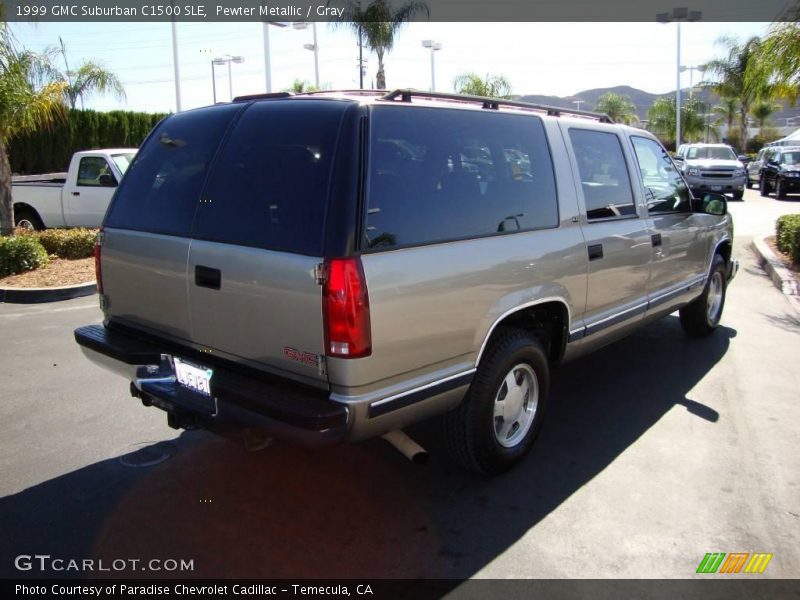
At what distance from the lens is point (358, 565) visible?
299cm

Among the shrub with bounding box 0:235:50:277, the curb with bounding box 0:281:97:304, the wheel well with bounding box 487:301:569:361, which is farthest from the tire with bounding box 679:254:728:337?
the shrub with bounding box 0:235:50:277

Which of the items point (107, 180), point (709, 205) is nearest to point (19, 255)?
point (107, 180)

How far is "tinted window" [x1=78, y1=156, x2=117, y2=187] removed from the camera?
1105 centimetres

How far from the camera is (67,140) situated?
23.7 metres

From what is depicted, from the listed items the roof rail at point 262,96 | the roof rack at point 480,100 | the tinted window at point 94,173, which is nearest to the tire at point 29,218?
the tinted window at point 94,173

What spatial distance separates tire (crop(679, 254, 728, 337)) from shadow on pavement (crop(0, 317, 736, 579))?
1.88 meters

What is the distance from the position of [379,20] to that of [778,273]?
17981 millimetres

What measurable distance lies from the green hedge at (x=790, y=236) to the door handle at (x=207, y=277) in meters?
8.71

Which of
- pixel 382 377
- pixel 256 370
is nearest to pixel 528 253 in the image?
pixel 382 377

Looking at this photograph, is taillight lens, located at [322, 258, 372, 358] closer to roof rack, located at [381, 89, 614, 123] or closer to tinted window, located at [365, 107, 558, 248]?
tinted window, located at [365, 107, 558, 248]

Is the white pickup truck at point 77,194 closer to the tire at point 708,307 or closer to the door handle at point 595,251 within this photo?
the tire at point 708,307

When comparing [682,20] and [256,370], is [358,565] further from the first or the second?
[682,20]

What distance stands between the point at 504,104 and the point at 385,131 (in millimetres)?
1132

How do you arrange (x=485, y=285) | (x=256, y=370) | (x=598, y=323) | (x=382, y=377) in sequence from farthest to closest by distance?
1. (x=598, y=323)
2. (x=485, y=285)
3. (x=256, y=370)
4. (x=382, y=377)
